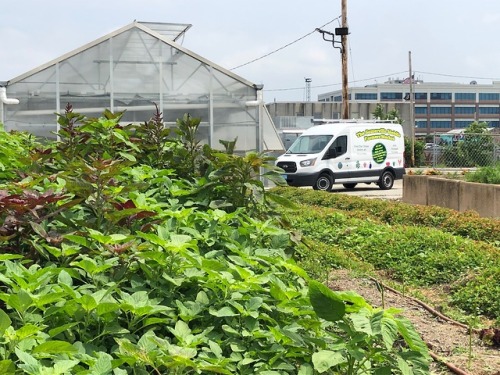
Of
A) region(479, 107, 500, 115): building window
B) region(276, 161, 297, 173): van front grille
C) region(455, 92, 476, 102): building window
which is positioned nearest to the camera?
region(276, 161, 297, 173): van front grille

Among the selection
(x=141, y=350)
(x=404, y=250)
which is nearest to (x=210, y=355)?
(x=141, y=350)

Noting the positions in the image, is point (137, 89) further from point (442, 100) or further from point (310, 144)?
point (442, 100)

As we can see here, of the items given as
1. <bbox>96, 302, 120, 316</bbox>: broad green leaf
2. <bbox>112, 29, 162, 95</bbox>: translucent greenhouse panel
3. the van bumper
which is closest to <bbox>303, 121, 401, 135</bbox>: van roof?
the van bumper

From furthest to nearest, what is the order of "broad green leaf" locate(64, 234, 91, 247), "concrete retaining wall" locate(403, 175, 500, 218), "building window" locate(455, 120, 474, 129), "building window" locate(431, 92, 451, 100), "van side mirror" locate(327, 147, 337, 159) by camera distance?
"building window" locate(431, 92, 451, 100) → "building window" locate(455, 120, 474, 129) → "van side mirror" locate(327, 147, 337, 159) → "concrete retaining wall" locate(403, 175, 500, 218) → "broad green leaf" locate(64, 234, 91, 247)

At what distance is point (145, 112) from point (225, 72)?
2.62 metres

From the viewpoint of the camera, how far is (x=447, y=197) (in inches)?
607

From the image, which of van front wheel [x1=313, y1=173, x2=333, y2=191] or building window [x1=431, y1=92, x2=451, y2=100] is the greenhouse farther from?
building window [x1=431, y1=92, x2=451, y2=100]

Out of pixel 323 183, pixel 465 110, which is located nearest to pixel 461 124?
pixel 465 110

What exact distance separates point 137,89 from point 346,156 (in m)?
8.02

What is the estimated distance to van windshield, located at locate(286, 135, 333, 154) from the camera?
25406 mm

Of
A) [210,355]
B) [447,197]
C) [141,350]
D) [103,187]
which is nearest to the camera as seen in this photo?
[141,350]

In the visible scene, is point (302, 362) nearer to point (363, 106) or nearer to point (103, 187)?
point (103, 187)

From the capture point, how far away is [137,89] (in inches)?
822

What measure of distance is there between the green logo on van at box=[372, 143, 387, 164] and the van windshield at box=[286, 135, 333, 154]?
178cm
